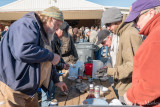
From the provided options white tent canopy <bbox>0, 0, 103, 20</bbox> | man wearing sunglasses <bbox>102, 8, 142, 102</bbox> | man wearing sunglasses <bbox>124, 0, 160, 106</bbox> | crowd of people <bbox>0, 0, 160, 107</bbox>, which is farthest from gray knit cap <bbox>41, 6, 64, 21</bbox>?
white tent canopy <bbox>0, 0, 103, 20</bbox>

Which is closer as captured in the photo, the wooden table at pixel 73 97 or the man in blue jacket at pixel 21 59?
the man in blue jacket at pixel 21 59

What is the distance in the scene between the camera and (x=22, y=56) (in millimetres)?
1248

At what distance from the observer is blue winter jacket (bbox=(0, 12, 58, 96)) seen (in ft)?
4.15

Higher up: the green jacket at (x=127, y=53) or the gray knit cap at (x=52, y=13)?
the gray knit cap at (x=52, y=13)

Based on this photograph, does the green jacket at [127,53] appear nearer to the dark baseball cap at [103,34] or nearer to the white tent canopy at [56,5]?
the dark baseball cap at [103,34]

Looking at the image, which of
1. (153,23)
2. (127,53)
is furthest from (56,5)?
(153,23)

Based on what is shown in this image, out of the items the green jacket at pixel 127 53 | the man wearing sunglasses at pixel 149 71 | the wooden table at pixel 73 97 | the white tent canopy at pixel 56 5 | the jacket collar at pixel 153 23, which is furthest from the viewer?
the white tent canopy at pixel 56 5

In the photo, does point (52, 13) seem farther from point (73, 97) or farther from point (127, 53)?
point (73, 97)

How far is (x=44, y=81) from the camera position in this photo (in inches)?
68.1

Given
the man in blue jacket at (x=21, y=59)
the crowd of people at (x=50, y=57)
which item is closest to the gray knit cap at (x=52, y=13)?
the crowd of people at (x=50, y=57)

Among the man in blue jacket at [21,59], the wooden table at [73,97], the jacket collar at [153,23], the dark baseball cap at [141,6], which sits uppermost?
the dark baseball cap at [141,6]

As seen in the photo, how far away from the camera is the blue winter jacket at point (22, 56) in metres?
1.27

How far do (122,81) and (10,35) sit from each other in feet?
4.79

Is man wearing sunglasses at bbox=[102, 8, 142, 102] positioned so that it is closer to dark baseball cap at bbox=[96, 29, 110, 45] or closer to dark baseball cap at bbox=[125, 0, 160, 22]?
dark baseball cap at bbox=[125, 0, 160, 22]
